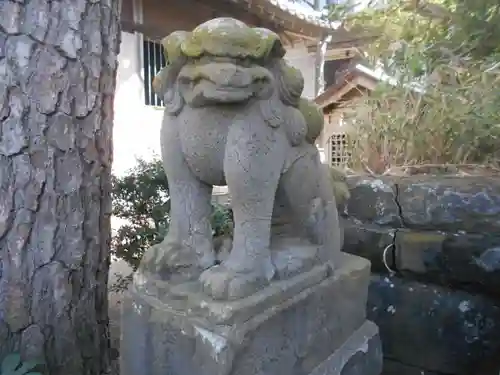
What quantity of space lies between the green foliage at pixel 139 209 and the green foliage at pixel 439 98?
83 centimetres

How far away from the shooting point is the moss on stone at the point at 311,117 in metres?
1.11

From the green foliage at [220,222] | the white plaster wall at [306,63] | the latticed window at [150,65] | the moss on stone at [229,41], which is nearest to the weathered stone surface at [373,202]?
the green foliage at [220,222]

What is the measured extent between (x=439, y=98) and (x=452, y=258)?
84 cm

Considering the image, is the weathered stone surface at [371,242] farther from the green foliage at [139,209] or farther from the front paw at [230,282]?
the front paw at [230,282]

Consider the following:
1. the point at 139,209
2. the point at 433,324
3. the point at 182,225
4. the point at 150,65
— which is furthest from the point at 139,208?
the point at 150,65

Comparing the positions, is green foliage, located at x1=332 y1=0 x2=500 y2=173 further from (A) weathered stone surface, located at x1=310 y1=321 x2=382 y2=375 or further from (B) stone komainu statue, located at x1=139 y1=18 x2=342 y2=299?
(B) stone komainu statue, located at x1=139 y1=18 x2=342 y2=299

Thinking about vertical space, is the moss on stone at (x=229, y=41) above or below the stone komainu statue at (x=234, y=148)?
above

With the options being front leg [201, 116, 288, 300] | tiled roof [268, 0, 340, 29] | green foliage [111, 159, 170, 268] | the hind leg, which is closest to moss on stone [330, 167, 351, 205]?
the hind leg

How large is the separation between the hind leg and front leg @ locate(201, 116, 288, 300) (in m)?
0.08

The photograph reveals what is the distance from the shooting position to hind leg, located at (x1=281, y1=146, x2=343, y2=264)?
112 cm

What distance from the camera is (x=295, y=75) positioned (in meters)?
1.03

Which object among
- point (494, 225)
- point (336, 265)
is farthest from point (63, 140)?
point (494, 225)

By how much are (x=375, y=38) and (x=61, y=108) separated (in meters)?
2.05

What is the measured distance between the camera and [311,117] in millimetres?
1127
